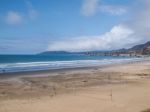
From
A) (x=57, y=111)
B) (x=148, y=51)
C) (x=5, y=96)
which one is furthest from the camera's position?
(x=148, y=51)

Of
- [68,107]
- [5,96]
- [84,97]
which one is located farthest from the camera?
[5,96]

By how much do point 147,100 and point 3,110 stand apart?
5804mm

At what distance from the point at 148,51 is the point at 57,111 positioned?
153m

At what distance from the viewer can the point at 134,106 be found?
9102 mm

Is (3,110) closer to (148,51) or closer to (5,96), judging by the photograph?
(5,96)

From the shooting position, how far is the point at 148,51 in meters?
153

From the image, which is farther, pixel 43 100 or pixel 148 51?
pixel 148 51

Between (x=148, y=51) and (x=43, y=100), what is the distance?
151 meters

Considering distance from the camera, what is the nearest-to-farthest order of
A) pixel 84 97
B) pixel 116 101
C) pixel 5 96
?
pixel 116 101 < pixel 84 97 < pixel 5 96

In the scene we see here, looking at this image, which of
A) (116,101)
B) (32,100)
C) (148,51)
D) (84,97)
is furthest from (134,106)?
(148,51)

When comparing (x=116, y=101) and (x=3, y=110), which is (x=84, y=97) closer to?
Result: (x=116, y=101)

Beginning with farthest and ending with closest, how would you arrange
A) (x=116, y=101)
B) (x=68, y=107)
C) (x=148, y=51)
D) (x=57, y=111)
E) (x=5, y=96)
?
(x=148, y=51) → (x=5, y=96) → (x=116, y=101) → (x=68, y=107) → (x=57, y=111)

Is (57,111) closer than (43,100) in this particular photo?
Yes

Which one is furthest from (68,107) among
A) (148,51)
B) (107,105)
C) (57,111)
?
(148,51)
